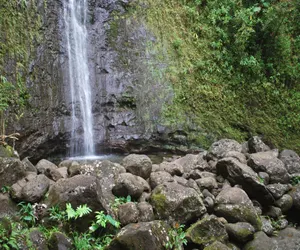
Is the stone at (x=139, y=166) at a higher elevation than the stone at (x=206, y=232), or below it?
higher

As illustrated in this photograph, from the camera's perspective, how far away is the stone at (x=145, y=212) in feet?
15.9

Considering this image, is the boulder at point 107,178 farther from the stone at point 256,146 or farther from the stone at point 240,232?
the stone at point 256,146

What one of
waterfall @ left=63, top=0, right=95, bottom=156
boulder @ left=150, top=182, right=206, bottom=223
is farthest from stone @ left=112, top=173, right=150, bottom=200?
waterfall @ left=63, top=0, right=95, bottom=156

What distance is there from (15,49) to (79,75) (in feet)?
6.41

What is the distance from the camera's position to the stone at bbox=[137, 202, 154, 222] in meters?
4.84

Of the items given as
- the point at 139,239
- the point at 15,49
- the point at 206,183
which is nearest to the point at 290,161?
the point at 206,183

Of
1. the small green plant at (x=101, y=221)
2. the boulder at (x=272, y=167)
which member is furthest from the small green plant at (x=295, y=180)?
the small green plant at (x=101, y=221)

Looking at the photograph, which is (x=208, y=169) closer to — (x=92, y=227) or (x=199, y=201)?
(x=199, y=201)

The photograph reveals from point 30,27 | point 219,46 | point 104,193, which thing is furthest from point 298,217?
point 30,27

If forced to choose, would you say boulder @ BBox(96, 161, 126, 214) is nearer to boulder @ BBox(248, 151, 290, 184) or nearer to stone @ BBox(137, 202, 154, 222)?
stone @ BBox(137, 202, 154, 222)

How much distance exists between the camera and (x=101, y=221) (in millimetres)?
4395

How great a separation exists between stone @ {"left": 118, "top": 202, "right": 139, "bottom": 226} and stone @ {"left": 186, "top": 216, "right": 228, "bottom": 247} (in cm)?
83

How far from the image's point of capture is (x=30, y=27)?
8219mm

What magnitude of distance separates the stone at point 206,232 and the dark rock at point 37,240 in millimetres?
2046
